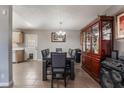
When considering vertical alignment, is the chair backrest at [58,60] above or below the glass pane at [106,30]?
below

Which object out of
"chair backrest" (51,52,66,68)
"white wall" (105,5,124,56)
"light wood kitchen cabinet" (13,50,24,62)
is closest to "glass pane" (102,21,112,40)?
"white wall" (105,5,124,56)

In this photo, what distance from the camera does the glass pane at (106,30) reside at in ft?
16.2

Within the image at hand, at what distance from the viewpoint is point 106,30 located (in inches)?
198

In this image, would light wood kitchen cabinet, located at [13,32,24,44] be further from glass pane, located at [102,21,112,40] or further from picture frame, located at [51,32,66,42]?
glass pane, located at [102,21,112,40]

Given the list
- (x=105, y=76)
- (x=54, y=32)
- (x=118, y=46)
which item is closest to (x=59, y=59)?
(x=105, y=76)

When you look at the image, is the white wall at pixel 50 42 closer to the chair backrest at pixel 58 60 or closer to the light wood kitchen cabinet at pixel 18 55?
the light wood kitchen cabinet at pixel 18 55

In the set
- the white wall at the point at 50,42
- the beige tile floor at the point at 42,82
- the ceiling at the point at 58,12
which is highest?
the ceiling at the point at 58,12

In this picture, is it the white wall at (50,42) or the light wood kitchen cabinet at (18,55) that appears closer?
the light wood kitchen cabinet at (18,55)

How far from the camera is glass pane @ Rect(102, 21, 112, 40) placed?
16.2ft

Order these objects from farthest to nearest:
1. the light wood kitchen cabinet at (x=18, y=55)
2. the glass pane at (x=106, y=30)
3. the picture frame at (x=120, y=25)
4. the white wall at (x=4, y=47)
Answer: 1. the light wood kitchen cabinet at (x=18, y=55)
2. the glass pane at (x=106, y=30)
3. the white wall at (x=4, y=47)
4. the picture frame at (x=120, y=25)

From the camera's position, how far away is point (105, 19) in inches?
192

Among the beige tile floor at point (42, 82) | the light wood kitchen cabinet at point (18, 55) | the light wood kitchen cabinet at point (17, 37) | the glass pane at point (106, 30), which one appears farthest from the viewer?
the light wood kitchen cabinet at point (17, 37)

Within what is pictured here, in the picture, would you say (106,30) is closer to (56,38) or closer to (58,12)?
Answer: (58,12)

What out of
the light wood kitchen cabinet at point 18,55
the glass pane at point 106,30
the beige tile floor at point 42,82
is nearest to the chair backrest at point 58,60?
the beige tile floor at point 42,82
